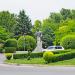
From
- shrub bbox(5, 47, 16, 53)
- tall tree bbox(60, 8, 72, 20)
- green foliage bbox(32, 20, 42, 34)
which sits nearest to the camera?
shrub bbox(5, 47, 16, 53)

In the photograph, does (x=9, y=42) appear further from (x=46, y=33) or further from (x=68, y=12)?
(x=68, y=12)

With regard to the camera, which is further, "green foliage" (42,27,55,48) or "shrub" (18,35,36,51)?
"green foliage" (42,27,55,48)

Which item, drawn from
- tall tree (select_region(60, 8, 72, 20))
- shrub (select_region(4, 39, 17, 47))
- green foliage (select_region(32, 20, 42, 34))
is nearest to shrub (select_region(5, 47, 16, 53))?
shrub (select_region(4, 39, 17, 47))

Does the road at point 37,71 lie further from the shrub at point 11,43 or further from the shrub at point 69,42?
the shrub at point 11,43

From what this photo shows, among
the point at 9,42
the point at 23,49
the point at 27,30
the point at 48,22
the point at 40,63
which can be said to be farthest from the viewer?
the point at 48,22

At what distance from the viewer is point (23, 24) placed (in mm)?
81562

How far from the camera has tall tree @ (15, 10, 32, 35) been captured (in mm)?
81031

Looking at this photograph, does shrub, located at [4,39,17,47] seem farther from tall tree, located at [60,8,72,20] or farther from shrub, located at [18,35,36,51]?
tall tree, located at [60,8,72,20]

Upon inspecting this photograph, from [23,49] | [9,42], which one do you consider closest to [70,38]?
[23,49]

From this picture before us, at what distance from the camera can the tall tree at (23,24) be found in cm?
→ 8103

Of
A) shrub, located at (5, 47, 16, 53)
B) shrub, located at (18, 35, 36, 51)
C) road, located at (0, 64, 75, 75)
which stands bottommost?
road, located at (0, 64, 75, 75)

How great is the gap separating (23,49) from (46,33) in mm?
21830

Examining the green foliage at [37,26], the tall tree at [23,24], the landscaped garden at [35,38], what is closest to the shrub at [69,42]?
the landscaped garden at [35,38]

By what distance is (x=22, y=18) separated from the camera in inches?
3265
